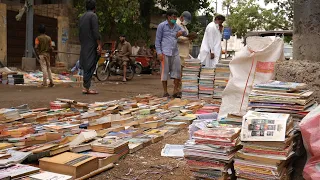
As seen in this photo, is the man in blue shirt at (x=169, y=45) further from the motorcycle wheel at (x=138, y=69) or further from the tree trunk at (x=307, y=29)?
the motorcycle wheel at (x=138, y=69)

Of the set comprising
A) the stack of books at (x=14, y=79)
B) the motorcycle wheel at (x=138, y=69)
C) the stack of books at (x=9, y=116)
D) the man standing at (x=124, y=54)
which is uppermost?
the man standing at (x=124, y=54)

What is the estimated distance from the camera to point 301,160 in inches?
118

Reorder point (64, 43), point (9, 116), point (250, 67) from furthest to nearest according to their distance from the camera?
point (64, 43)
point (9, 116)
point (250, 67)

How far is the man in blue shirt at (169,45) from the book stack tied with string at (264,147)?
5205mm

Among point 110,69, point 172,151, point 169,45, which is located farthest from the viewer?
point 110,69

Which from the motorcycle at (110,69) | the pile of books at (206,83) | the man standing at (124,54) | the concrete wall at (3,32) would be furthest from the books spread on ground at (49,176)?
the concrete wall at (3,32)

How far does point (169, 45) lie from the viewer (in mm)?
7777

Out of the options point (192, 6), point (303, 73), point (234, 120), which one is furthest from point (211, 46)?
point (192, 6)

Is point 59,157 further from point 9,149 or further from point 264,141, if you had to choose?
point 264,141

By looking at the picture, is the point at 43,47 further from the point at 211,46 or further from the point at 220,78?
the point at 220,78

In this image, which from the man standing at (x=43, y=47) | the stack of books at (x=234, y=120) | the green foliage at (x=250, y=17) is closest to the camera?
the stack of books at (x=234, y=120)

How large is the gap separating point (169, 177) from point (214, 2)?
769 inches

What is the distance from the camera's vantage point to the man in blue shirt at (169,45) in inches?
306

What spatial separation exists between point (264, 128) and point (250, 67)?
5.34ft
